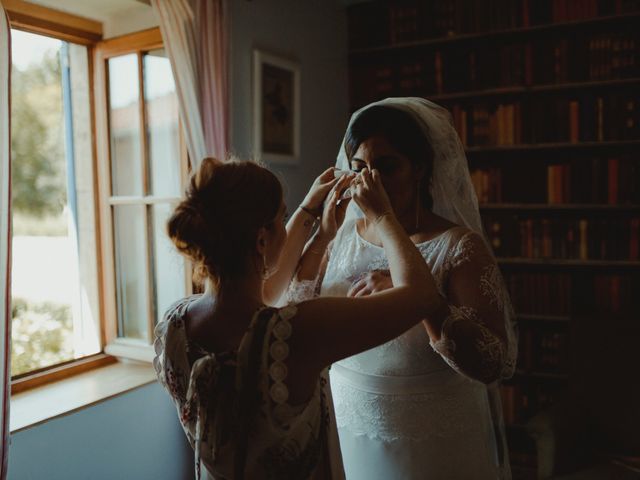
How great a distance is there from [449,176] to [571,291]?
1799mm

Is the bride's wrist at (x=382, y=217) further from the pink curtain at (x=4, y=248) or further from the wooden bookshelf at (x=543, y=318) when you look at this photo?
the wooden bookshelf at (x=543, y=318)

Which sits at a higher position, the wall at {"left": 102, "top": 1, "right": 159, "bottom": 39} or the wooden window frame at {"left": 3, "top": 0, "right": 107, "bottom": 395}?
the wall at {"left": 102, "top": 1, "right": 159, "bottom": 39}

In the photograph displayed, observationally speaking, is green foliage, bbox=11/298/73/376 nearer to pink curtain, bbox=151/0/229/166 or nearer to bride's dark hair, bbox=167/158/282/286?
pink curtain, bbox=151/0/229/166

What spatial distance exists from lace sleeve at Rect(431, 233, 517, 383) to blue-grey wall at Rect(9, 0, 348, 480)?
514mm

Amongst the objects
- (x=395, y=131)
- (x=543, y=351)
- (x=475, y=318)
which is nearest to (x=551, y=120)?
(x=543, y=351)

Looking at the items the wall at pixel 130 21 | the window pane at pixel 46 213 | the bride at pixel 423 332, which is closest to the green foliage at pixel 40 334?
the window pane at pixel 46 213

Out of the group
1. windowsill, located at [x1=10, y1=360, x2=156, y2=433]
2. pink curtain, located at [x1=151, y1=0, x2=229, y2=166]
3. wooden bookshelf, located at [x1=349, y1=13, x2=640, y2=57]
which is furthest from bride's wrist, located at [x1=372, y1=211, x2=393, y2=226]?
wooden bookshelf, located at [x1=349, y1=13, x2=640, y2=57]

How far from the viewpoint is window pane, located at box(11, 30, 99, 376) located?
85.3 inches

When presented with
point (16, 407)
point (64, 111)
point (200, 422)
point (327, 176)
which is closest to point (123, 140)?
point (64, 111)

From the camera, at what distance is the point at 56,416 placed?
5.92 ft

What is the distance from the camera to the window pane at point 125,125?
2289 millimetres

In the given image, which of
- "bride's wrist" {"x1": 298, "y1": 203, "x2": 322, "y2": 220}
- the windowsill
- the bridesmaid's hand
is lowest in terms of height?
the windowsill

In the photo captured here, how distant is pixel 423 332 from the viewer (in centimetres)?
128

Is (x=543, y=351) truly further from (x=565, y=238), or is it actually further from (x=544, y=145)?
(x=544, y=145)
